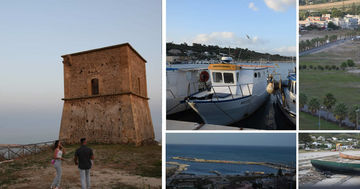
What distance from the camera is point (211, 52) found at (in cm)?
419

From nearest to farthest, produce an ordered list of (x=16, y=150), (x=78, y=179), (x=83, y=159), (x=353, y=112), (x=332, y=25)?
1. (x=83, y=159)
2. (x=78, y=179)
3. (x=16, y=150)
4. (x=353, y=112)
5. (x=332, y=25)

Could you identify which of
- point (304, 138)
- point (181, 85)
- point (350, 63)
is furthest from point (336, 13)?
point (181, 85)

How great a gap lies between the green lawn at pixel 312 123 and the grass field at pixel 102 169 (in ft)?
6.96

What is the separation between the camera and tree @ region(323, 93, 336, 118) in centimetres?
412

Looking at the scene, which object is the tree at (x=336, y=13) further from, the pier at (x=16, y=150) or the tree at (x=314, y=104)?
the pier at (x=16, y=150)

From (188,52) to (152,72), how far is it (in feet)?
2.06

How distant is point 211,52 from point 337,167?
8.14 feet

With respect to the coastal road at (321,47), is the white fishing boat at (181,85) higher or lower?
lower

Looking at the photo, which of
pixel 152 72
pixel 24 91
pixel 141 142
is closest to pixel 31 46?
pixel 24 91

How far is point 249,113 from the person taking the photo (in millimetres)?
4160

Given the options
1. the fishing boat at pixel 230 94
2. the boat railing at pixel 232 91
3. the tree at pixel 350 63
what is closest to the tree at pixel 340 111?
the tree at pixel 350 63

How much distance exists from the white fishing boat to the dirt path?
101 centimetres

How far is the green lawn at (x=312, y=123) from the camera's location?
4.12m

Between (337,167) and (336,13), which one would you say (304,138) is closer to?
(337,167)
